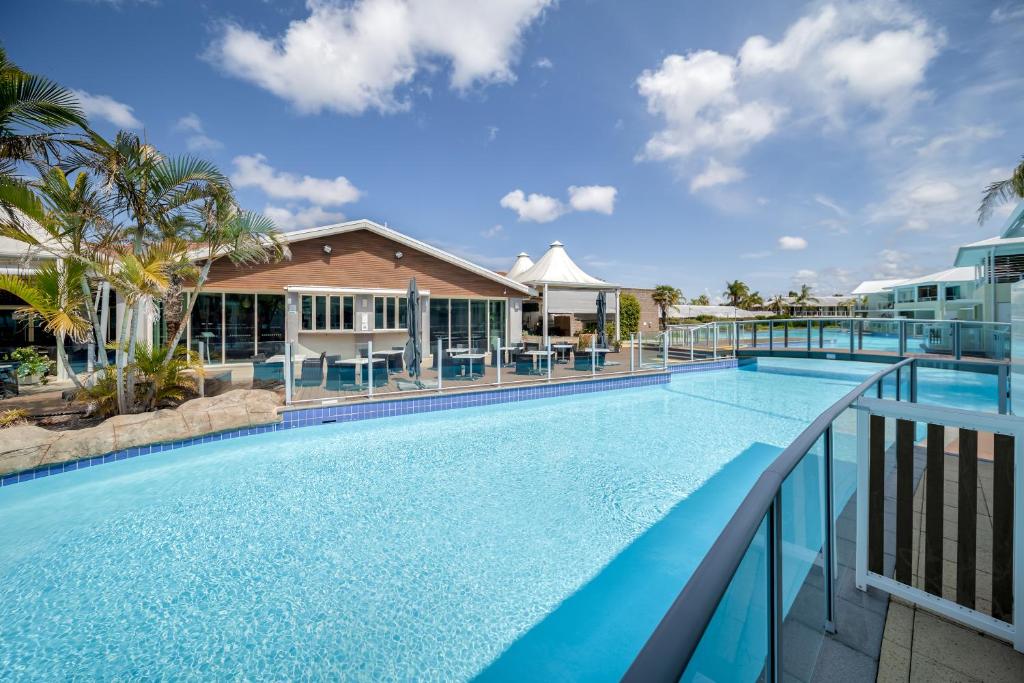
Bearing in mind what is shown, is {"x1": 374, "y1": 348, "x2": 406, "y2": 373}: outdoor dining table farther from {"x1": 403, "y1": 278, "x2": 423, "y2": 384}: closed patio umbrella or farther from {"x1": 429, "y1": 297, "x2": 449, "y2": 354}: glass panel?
{"x1": 429, "y1": 297, "x2": 449, "y2": 354}: glass panel

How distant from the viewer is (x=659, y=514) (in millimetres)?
5625

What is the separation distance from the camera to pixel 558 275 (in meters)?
19.3

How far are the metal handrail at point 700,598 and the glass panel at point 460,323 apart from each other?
53.2ft

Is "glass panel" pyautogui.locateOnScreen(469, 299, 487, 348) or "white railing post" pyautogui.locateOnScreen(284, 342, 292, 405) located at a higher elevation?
"glass panel" pyautogui.locateOnScreen(469, 299, 487, 348)

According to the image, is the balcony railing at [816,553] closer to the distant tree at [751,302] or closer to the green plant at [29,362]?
the green plant at [29,362]

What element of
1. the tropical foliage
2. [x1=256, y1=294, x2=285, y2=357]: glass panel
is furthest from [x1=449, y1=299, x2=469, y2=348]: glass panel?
the tropical foliage

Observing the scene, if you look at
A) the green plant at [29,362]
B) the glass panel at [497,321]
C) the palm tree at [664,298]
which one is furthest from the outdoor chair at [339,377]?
the palm tree at [664,298]

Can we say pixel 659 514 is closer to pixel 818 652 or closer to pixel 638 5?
pixel 818 652

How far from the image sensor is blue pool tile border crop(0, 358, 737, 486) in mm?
6926

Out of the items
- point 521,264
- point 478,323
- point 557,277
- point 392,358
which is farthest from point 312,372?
point 521,264

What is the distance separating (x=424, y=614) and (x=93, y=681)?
2402mm

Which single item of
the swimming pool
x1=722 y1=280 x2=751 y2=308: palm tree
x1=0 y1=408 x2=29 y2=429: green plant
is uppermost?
x1=722 y1=280 x2=751 y2=308: palm tree

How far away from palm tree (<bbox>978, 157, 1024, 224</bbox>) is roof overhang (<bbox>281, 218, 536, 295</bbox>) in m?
17.4

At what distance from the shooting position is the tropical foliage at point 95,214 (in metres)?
7.46
